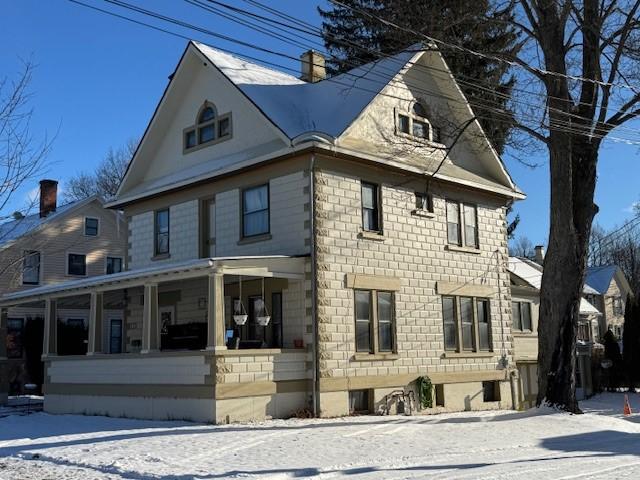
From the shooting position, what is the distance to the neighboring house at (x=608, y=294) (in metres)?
58.9

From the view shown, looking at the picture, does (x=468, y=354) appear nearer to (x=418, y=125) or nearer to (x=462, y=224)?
(x=462, y=224)

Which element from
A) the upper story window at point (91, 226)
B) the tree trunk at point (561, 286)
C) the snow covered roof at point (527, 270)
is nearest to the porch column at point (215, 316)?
the tree trunk at point (561, 286)

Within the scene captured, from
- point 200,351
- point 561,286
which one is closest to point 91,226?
point 200,351

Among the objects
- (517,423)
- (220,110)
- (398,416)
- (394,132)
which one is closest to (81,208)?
(220,110)

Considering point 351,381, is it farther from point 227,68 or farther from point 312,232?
point 227,68

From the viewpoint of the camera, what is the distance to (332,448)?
12523 millimetres

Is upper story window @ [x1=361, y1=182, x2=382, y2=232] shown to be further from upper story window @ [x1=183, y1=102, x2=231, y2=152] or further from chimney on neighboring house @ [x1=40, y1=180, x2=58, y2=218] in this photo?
chimney on neighboring house @ [x1=40, y1=180, x2=58, y2=218]

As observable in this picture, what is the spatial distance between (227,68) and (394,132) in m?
5.17

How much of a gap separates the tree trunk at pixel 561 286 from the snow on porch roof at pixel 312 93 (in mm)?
5115

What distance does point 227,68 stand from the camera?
2170 cm

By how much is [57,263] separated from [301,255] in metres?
22.5

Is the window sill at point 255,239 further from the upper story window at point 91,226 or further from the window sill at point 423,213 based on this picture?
the upper story window at point 91,226

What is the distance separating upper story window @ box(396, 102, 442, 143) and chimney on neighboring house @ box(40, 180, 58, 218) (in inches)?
918

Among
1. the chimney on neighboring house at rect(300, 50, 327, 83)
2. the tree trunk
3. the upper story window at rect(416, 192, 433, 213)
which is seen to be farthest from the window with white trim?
the chimney on neighboring house at rect(300, 50, 327, 83)
